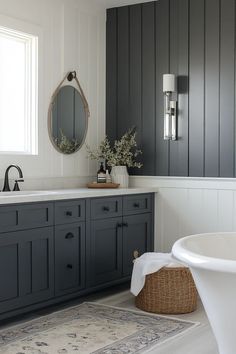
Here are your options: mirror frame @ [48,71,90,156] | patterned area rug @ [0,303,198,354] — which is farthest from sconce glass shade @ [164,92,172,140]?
patterned area rug @ [0,303,198,354]

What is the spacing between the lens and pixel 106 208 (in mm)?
4609

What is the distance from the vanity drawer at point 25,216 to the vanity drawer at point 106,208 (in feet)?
1.71

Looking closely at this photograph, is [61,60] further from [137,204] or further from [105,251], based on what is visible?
[105,251]

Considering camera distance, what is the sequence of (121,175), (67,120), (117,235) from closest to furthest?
1. (117,235)
2. (67,120)
3. (121,175)

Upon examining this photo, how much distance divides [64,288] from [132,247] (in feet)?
3.01

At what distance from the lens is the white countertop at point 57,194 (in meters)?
3.76

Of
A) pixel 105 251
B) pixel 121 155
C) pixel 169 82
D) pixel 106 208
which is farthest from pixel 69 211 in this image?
pixel 169 82

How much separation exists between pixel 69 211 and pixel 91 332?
3.05ft

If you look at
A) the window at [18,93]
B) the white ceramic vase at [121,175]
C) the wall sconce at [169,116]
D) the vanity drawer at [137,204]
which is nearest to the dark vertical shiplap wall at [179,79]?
the wall sconce at [169,116]

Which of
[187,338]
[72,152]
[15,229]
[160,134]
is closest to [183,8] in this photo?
[160,134]

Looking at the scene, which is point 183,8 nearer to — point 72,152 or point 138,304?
point 72,152

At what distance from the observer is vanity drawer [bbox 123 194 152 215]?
4840mm

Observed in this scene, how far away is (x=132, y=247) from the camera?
493 cm

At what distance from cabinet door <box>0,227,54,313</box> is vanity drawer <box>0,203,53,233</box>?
41 mm
